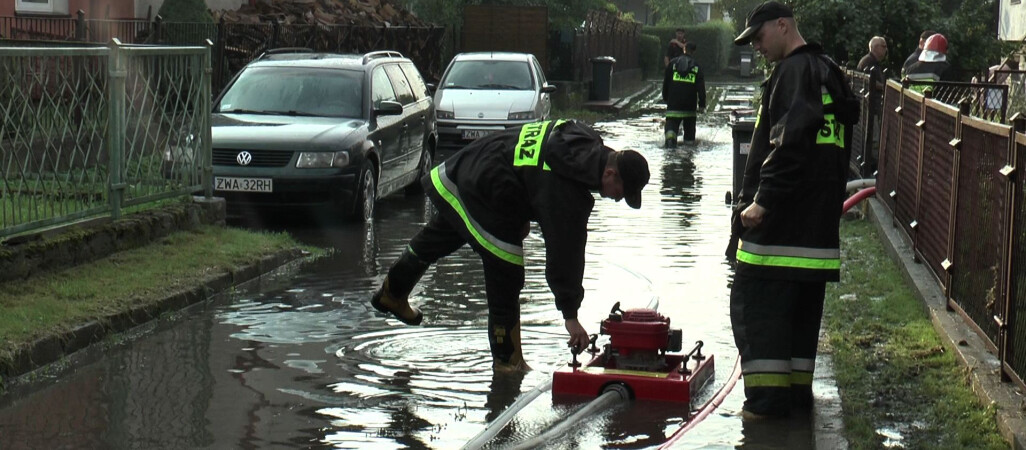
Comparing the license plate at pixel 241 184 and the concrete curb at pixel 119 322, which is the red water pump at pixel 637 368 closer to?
the concrete curb at pixel 119 322

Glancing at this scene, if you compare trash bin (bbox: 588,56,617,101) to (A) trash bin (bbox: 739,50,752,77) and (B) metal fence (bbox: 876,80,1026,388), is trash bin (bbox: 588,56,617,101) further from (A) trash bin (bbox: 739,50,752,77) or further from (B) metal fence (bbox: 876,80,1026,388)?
(B) metal fence (bbox: 876,80,1026,388)

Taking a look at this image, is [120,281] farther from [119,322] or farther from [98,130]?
[98,130]

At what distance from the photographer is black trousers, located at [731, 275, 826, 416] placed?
252 inches

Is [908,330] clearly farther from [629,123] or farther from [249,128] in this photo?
[629,123]

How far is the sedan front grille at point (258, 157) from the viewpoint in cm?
1298

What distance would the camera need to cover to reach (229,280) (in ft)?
33.0

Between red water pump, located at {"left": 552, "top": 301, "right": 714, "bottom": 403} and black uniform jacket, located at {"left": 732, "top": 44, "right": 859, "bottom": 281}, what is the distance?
2.21 feet

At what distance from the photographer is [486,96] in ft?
70.6

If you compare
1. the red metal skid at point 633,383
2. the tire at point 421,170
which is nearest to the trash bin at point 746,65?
the tire at point 421,170

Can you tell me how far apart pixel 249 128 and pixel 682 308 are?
17.9ft

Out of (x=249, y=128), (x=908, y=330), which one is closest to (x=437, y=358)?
(x=908, y=330)

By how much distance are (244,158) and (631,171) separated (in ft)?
23.1

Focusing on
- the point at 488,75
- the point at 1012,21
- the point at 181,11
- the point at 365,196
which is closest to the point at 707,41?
the point at 1012,21

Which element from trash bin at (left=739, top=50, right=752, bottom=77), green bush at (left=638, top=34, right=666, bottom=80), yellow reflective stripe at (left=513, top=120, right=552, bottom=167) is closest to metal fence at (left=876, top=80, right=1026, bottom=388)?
yellow reflective stripe at (left=513, top=120, right=552, bottom=167)
